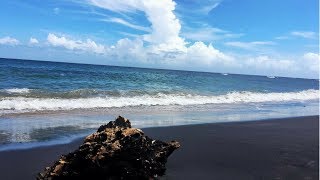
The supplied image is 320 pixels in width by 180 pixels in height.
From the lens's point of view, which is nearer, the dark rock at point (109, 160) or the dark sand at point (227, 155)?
the dark rock at point (109, 160)

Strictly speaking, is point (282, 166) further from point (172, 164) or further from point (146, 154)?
point (146, 154)

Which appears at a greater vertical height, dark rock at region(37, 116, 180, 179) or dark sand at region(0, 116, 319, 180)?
dark rock at region(37, 116, 180, 179)

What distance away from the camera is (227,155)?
9.30m

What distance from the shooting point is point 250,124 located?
50.1 ft

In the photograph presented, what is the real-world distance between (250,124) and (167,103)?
860cm

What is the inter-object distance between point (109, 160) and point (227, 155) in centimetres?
442

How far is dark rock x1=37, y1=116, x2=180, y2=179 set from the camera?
555 centimetres

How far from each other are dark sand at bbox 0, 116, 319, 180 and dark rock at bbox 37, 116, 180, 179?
1.28m

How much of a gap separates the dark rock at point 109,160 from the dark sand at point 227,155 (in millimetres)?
1276

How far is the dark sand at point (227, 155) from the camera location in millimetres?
7488

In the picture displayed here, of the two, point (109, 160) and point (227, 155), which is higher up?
point (109, 160)

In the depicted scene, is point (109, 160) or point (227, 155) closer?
point (109, 160)

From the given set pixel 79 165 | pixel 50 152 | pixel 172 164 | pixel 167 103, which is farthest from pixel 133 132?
pixel 167 103

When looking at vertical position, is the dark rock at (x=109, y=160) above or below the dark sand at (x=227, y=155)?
above
